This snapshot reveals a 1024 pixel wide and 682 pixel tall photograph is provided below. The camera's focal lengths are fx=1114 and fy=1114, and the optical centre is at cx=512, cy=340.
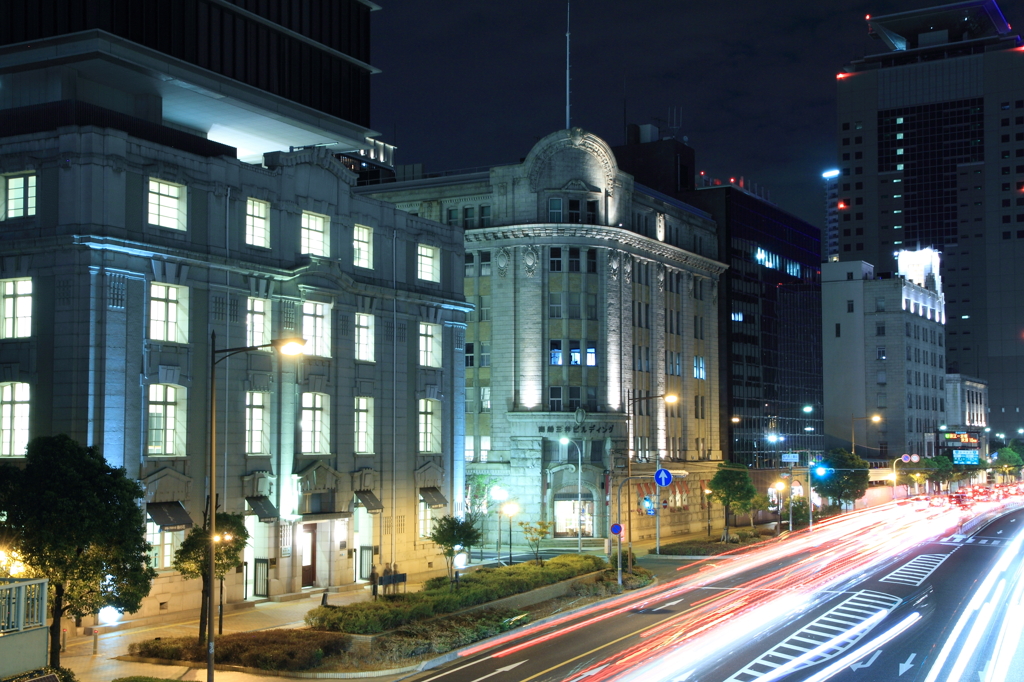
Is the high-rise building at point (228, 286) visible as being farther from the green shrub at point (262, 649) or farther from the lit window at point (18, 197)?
the green shrub at point (262, 649)

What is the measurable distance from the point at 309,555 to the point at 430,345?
13.6 m

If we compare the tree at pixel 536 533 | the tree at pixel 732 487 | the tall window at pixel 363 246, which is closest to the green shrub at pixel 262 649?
the tree at pixel 536 533

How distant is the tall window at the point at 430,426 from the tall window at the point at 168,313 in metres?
16.6

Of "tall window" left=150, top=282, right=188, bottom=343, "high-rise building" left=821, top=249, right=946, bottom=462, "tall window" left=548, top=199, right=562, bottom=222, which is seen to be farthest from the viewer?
"high-rise building" left=821, top=249, right=946, bottom=462

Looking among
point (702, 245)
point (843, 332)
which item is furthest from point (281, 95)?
point (843, 332)

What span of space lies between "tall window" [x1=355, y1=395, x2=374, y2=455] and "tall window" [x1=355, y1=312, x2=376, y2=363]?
6.67 feet

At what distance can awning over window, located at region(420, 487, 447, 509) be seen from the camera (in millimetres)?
56625

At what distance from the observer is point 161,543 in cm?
4212

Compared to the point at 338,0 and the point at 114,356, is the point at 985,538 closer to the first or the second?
A: the point at 338,0

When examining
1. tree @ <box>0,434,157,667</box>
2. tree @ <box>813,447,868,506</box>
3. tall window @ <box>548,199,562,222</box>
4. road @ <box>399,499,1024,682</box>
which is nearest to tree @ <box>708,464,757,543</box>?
road @ <box>399,499,1024,682</box>

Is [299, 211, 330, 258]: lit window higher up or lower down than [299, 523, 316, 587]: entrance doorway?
higher up

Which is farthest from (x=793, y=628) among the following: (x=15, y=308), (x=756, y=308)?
(x=756, y=308)

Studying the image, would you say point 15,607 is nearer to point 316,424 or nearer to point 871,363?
point 316,424

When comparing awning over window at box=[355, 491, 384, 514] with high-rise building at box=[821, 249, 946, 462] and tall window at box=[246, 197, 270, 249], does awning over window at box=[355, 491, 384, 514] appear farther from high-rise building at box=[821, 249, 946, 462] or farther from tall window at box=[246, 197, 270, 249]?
high-rise building at box=[821, 249, 946, 462]
